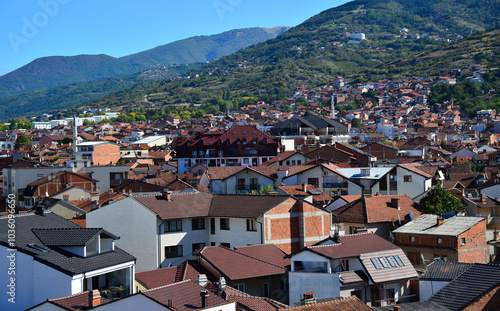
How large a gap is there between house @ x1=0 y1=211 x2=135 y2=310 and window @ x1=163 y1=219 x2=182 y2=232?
6996mm

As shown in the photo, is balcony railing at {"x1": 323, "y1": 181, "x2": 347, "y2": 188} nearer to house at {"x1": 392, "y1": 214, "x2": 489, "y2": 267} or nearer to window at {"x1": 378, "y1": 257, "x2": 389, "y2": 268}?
house at {"x1": 392, "y1": 214, "x2": 489, "y2": 267}

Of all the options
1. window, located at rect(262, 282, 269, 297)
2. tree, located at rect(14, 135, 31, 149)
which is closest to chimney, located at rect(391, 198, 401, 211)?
window, located at rect(262, 282, 269, 297)

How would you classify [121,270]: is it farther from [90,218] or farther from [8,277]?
[90,218]

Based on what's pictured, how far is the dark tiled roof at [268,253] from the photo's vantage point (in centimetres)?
2548

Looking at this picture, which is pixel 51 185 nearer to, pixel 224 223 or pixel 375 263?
pixel 224 223

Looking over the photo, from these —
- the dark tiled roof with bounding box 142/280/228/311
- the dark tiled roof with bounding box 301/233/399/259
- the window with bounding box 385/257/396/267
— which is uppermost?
the dark tiled roof with bounding box 142/280/228/311

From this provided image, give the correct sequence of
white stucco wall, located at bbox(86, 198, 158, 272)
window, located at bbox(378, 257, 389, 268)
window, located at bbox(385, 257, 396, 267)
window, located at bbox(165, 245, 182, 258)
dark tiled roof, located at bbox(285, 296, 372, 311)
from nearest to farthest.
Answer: dark tiled roof, located at bbox(285, 296, 372, 311) < window, located at bbox(378, 257, 389, 268) < window, located at bbox(385, 257, 396, 267) < white stucco wall, located at bbox(86, 198, 158, 272) < window, located at bbox(165, 245, 182, 258)

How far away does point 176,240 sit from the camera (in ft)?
93.8

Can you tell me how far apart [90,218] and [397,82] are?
175337 mm

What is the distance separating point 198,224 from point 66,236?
9.63 m

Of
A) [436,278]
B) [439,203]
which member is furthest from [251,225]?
[439,203]

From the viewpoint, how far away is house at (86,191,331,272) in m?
28.1

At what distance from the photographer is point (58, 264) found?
744 inches

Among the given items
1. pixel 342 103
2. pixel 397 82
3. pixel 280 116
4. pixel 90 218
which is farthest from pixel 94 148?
pixel 397 82
